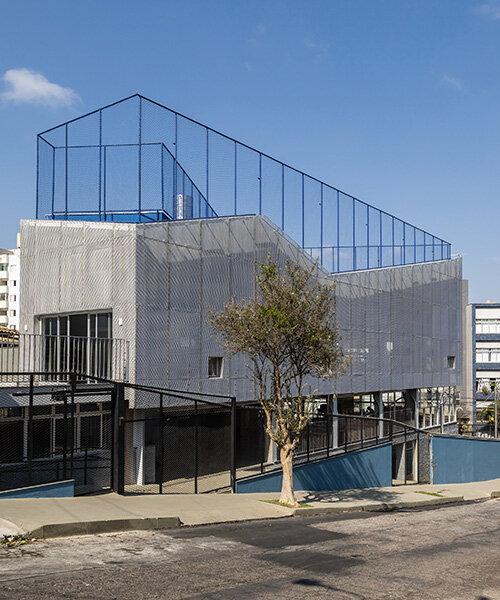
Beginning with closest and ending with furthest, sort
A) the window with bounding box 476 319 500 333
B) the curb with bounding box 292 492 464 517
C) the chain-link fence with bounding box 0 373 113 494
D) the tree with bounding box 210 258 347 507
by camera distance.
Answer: the chain-link fence with bounding box 0 373 113 494 → the tree with bounding box 210 258 347 507 → the curb with bounding box 292 492 464 517 → the window with bounding box 476 319 500 333

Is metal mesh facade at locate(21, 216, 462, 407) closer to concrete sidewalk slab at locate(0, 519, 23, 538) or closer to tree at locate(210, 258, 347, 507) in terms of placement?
tree at locate(210, 258, 347, 507)

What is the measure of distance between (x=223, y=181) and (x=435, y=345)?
20.5 meters

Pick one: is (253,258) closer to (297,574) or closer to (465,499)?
(465,499)

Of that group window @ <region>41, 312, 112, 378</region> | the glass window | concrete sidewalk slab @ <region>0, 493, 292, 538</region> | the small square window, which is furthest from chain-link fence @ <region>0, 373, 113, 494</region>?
the small square window

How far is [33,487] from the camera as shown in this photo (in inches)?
567

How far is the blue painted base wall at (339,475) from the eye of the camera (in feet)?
68.0

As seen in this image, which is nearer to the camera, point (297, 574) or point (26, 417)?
point (297, 574)

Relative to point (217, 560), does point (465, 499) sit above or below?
below

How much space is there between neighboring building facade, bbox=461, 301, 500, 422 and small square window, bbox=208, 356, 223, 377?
6629 cm

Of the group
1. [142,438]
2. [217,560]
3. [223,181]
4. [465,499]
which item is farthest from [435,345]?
[217,560]

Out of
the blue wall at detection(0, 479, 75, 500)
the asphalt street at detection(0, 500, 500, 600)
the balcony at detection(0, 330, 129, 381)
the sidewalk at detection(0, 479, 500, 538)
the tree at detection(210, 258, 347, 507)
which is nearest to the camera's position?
the asphalt street at detection(0, 500, 500, 600)

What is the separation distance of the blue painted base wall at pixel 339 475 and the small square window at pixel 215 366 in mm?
3874

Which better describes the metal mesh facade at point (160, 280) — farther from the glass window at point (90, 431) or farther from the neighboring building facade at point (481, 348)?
the neighboring building facade at point (481, 348)

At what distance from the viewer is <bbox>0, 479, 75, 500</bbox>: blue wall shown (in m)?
14.0
